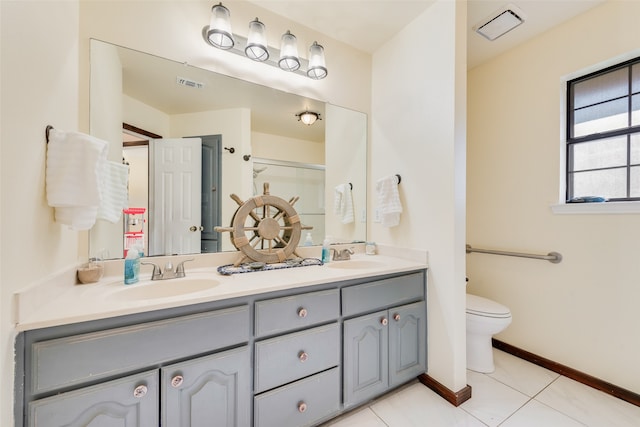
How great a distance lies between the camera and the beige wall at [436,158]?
1.50 metres

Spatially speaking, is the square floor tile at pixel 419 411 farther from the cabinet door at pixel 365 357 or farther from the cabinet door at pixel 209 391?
the cabinet door at pixel 209 391

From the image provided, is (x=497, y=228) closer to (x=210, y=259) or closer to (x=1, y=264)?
(x=210, y=259)

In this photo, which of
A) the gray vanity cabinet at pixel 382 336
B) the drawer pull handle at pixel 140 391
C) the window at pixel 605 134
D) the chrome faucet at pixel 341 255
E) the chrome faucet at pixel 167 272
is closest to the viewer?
the drawer pull handle at pixel 140 391

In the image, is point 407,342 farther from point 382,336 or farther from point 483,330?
point 483,330

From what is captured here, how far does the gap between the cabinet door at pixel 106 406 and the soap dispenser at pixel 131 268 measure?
1.46 ft

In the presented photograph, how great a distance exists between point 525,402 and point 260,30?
2.74m

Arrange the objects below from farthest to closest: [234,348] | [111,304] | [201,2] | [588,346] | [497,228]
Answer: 1. [497,228]
2. [588,346]
3. [201,2]
4. [234,348]
5. [111,304]

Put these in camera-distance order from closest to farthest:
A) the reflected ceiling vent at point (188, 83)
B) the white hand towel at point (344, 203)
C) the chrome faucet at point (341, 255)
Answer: the reflected ceiling vent at point (188, 83), the chrome faucet at point (341, 255), the white hand towel at point (344, 203)

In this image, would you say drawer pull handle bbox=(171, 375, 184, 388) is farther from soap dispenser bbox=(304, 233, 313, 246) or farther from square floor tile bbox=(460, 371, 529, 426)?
square floor tile bbox=(460, 371, 529, 426)

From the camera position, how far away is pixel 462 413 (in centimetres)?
141

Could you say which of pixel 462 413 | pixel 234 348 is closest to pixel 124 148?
pixel 234 348

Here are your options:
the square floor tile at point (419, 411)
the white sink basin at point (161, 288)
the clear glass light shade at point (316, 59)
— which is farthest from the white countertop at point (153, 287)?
the clear glass light shade at point (316, 59)

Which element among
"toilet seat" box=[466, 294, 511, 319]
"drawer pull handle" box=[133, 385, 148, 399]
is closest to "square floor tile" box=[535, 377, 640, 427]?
"toilet seat" box=[466, 294, 511, 319]

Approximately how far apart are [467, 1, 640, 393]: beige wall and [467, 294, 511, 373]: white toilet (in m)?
0.39
